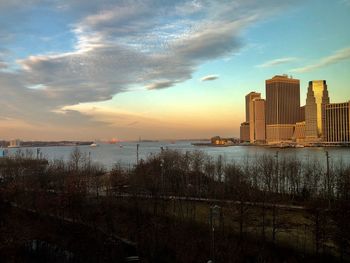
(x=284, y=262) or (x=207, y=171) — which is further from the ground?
(x=207, y=171)

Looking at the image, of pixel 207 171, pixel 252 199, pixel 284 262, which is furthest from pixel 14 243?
pixel 207 171

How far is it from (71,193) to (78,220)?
176 cm

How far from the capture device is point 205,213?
930 inches

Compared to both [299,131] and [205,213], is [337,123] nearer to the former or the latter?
[299,131]

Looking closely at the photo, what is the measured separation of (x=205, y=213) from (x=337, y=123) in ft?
466

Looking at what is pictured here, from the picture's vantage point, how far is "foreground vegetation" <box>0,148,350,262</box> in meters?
16.3

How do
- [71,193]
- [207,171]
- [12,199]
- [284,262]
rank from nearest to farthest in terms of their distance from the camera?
[284,262], [71,193], [12,199], [207,171]

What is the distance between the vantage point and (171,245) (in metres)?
16.5

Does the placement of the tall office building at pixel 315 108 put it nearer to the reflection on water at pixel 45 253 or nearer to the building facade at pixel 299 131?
the building facade at pixel 299 131

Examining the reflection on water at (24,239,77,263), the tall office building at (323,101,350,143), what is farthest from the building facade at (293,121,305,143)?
the reflection on water at (24,239,77,263)

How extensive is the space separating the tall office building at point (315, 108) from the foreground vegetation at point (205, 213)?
137343 millimetres

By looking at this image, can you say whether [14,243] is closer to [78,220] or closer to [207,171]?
[78,220]

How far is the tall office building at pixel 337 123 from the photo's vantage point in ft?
484

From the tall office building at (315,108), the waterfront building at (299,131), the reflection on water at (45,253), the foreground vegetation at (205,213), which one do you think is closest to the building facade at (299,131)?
the waterfront building at (299,131)
